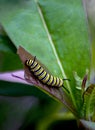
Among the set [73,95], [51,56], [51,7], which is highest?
[51,7]

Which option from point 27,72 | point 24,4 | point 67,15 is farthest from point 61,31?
point 27,72

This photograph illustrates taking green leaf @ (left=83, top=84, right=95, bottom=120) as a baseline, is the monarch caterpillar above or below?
above

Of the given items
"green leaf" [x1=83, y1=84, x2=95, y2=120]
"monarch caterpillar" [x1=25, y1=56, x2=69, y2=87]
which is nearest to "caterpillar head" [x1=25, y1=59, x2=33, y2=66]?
"monarch caterpillar" [x1=25, y1=56, x2=69, y2=87]

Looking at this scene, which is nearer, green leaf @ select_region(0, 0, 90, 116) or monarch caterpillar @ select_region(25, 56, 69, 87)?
monarch caterpillar @ select_region(25, 56, 69, 87)

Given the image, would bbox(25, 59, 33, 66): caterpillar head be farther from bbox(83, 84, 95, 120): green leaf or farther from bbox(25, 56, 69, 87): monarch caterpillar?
bbox(83, 84, 95, 120): green leaf

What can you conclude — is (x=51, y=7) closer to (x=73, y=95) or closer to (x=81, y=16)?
(x=81, y=16)

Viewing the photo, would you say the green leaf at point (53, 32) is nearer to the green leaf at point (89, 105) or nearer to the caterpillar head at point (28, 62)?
the green leaf at point (89, 105)

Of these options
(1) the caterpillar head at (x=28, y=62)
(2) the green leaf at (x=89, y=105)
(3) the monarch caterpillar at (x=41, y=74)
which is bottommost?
(2) the green leaf at (x=89, y=105)

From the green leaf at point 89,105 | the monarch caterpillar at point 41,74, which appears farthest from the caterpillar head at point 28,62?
the green leaf at point 89,105

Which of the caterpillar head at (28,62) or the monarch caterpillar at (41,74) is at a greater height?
the caterpillar head at (28,62)
